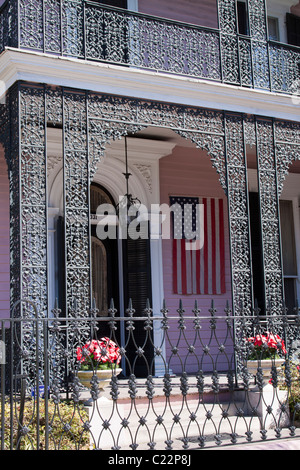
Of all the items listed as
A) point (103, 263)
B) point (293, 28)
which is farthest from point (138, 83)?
point (293, 28)

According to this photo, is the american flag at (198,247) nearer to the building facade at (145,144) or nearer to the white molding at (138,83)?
the building facade at (145,144)

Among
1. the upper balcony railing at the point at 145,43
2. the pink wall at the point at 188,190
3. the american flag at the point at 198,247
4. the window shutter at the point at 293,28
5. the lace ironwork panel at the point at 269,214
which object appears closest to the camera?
the upper balcony railing at the point at 145,43

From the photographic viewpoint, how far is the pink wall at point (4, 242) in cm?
984

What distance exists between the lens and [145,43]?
914cm

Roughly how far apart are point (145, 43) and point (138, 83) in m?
0.87

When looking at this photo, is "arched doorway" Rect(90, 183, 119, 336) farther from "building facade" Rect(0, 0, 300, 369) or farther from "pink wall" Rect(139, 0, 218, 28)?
"pink wall" Rect(139, 0, 218, 28)

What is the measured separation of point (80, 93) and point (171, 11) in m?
4.35

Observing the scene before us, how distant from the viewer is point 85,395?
757cm

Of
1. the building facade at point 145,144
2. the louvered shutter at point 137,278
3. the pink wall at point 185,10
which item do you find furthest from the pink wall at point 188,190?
the pink wall at point 185,10

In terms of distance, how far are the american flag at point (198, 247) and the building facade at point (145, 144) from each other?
0.09 ft

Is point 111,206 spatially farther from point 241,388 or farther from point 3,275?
point 241,388

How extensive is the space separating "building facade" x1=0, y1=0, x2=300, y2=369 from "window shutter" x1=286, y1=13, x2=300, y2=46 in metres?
0.03

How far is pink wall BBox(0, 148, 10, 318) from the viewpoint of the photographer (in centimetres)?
Result: 984
